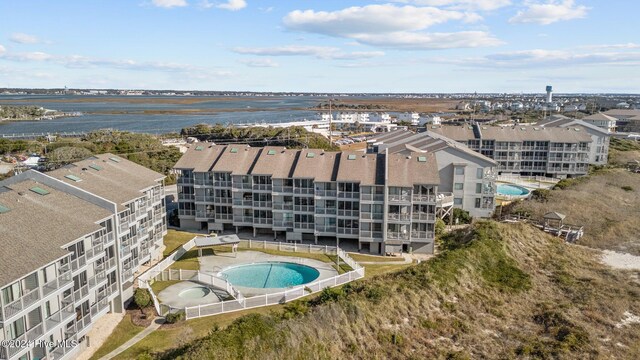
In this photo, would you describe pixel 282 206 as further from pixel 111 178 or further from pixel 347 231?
pixel 111 178

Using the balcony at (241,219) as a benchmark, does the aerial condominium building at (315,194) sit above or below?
above

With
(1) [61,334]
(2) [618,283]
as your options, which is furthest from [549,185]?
(1) [61,334]

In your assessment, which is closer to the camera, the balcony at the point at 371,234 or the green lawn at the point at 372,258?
the green lawn at the point at 372,258

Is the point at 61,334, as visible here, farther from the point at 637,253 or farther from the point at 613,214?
the point at 613,214

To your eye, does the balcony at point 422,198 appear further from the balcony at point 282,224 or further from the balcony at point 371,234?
the balcony at point 282,224

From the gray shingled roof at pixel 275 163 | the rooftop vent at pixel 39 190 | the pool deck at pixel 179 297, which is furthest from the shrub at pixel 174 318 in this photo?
the gray shingled roof at pixel 275 163

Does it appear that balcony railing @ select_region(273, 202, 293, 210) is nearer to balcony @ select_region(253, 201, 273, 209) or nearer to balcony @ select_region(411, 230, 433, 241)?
balcony @ select_region(253, 201, 273, 209)

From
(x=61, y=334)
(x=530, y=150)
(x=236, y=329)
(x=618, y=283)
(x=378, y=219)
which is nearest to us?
(x=61, y=334)
